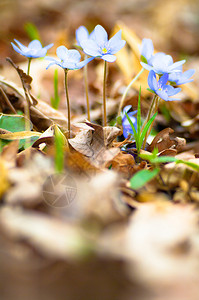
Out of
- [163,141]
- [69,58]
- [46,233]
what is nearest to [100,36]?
[69,58]

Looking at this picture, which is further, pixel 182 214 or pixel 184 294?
pixel 182 214

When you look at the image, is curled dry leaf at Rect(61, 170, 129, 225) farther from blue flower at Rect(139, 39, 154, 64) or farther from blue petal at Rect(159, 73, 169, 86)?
blue flower at Rect(139, 39, 154, 64)

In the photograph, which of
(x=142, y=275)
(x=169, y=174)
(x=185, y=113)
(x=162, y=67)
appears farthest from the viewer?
(x=185, y=113)

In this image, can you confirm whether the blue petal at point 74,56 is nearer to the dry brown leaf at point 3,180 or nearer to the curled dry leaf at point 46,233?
the dry brown leaf at point 3,180

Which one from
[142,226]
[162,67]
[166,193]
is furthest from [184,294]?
[162,67]

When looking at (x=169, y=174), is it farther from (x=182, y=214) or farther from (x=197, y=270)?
(x=197, y=270)

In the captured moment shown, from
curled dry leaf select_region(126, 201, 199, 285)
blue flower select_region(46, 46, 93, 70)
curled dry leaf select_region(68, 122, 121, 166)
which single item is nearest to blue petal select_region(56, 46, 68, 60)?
blue flower select_region(46, 46, 93, 70)

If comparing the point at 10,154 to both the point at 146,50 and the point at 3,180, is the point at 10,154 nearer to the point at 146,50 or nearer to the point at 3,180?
the point at 3,180
